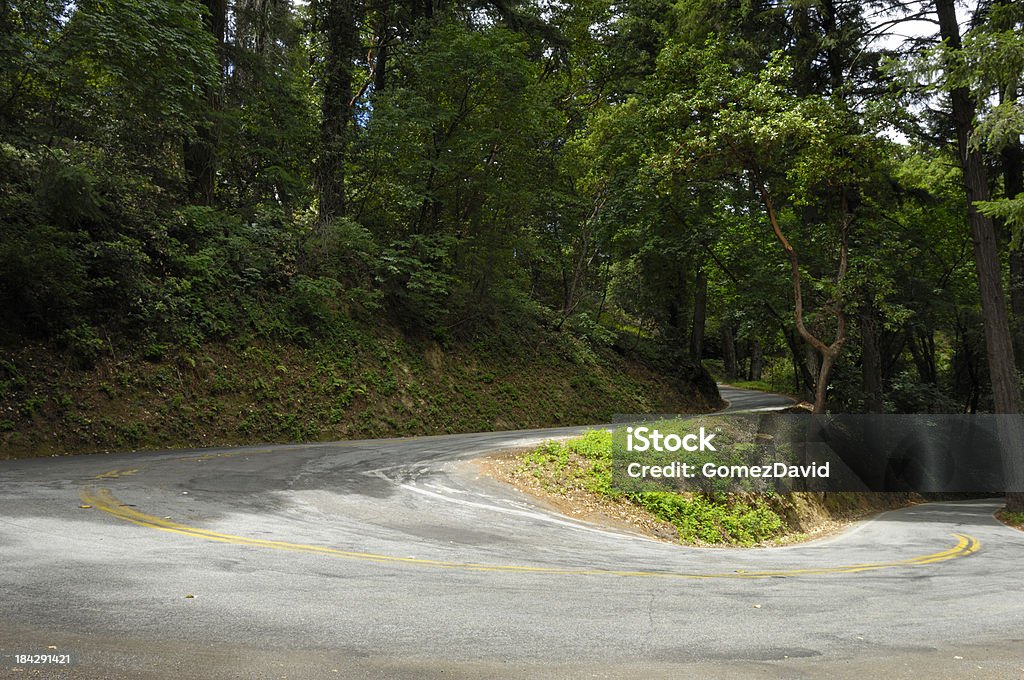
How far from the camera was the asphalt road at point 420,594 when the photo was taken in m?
3.93

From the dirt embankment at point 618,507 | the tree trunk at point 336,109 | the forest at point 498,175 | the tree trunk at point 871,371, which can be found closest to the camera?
the dirt embankment at point 618,507

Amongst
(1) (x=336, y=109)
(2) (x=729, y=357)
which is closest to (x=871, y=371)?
(1) (x=336, y=109)

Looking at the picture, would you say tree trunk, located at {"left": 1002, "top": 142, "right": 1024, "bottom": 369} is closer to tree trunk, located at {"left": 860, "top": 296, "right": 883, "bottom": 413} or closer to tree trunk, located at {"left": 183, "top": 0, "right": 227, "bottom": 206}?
tree trunk, located at {"left": 860, "top": 296, "right": 883, "bottom": 413}

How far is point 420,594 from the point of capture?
511 centimetres

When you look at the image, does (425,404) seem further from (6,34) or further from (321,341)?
(6,34)

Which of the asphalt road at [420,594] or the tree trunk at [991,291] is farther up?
the tree trunk at [991,291]

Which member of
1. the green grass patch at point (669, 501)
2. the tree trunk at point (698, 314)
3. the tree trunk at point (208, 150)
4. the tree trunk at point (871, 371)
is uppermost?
the tree trunk at point (208, 150)

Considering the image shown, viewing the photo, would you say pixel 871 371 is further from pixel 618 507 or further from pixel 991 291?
pixel 618 507

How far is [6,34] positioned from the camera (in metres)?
11.3

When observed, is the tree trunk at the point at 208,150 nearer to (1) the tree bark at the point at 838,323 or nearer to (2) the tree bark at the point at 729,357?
(1) the tree bark at the point at 838,323

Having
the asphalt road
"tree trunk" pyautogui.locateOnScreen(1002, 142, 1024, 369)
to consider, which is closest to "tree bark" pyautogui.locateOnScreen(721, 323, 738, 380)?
"tree trunk" pyautogui.locateOnScreen(1002, 142, 1024, 369)

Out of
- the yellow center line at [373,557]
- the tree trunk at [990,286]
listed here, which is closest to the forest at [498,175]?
the tree trunk at [990,286]

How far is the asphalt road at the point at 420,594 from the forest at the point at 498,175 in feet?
23.6

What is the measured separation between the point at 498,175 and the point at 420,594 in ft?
63.3
